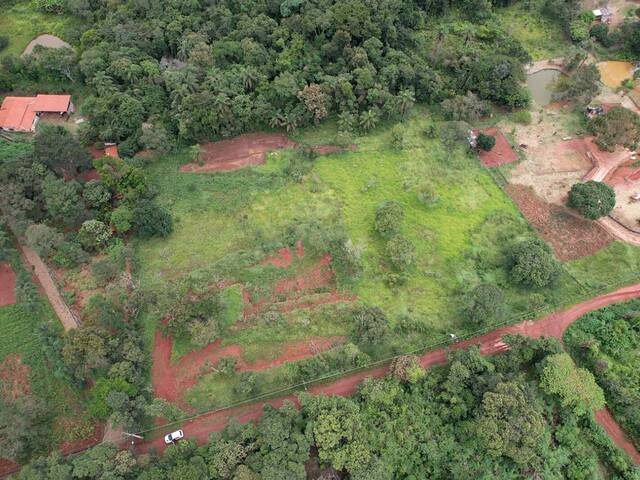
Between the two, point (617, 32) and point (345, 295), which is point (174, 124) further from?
point (617, 32)

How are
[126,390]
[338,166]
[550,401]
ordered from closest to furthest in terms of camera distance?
1. [126,390]
2. [550,401]
3. [338,166]

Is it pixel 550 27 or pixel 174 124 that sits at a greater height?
pixel 550 27

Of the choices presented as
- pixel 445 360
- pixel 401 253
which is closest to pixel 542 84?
pixel 401 253

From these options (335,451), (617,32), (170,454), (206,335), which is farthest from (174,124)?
(617,32)

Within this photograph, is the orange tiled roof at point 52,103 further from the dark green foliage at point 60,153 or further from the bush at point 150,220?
the bush at point 150,220

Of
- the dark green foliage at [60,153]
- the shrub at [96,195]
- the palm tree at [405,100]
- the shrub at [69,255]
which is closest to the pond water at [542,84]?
the palm tree at [405,100]

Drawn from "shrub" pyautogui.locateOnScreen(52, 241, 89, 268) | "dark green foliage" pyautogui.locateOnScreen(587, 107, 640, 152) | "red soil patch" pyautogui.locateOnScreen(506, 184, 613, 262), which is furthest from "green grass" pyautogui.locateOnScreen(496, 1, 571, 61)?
"shrub" pyautogui.locateOnScreen(52, 241, 89, 268)

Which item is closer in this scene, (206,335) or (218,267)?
(206,335)

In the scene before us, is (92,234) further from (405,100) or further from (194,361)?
(405,100)
